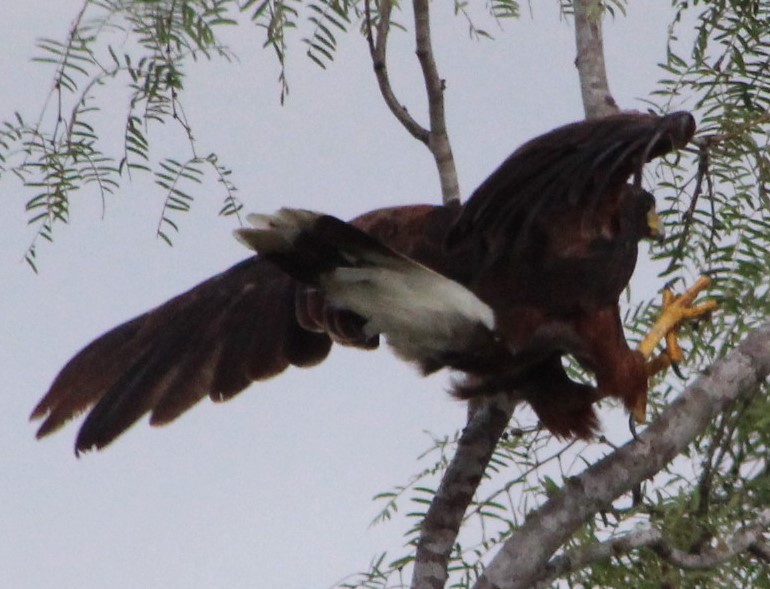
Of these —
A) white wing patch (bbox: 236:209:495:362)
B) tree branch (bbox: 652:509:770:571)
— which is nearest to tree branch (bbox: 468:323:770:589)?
tree branch (bbox: 652:509:770:571)

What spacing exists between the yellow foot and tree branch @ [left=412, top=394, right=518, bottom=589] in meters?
0.37

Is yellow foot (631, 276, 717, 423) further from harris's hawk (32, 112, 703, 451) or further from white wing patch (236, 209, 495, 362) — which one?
white wing patch (236, 209, 495, 362)

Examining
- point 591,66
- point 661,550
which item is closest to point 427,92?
point 591,66

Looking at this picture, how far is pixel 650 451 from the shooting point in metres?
2.63

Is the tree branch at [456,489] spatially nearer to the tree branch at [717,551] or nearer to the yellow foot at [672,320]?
the yellow foot at [672,320]

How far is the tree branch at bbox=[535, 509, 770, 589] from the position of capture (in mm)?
2482

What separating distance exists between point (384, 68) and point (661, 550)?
131 centimetres

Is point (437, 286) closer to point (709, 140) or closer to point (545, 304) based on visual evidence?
point (545, 304)

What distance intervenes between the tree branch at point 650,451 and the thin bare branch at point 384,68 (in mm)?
925

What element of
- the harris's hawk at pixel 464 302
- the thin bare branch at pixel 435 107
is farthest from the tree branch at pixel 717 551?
the thin bare branch at pixel 435 107

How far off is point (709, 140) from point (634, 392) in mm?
631

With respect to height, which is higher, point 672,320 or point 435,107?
point 435,107

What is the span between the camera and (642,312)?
9.97 ft

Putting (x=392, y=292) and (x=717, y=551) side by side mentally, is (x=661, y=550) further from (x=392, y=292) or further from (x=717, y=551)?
(x=392, y=292)
